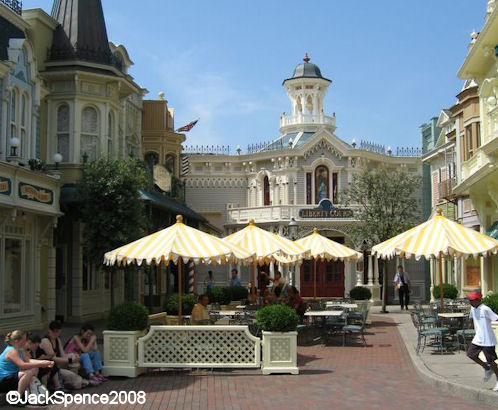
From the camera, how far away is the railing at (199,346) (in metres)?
12.9

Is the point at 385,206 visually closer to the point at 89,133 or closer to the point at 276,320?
the point at 89,133

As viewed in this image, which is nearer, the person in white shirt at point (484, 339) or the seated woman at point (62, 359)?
the person in white shirt at point (484, 339)

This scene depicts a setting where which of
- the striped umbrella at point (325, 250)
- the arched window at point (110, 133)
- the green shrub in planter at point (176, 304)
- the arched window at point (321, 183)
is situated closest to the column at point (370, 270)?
the arched window at point (321, 183)

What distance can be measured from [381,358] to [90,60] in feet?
46.5

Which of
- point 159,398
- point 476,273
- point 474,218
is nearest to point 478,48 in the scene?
point 474,218

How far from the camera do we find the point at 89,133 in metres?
23.9

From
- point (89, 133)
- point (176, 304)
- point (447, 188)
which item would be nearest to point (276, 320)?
point (176, 304)

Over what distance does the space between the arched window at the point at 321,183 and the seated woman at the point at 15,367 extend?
31.2 meters

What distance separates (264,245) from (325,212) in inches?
802

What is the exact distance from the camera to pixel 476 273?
87.4 feet

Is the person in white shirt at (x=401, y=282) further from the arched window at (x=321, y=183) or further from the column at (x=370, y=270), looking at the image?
the arched window at (x=321, y=183)

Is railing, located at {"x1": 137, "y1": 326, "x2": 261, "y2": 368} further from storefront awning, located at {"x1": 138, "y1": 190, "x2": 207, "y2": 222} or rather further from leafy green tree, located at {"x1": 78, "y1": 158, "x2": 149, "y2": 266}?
storefront awning, located at {"x1": 138, "y1": 190, "x2": 207, "y2": 222}

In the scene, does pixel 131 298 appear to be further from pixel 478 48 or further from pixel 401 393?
pixel 401 393

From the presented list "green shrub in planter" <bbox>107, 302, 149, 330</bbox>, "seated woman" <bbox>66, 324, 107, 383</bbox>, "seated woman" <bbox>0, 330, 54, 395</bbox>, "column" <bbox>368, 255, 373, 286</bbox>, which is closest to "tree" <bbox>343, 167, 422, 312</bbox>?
"column" <bbox>368, 255, 373, 286</bbox>
